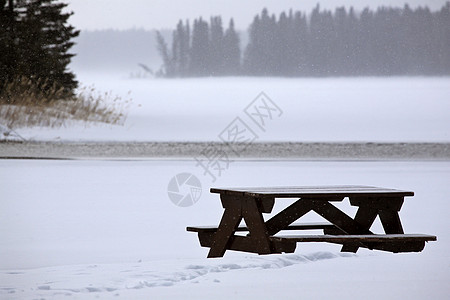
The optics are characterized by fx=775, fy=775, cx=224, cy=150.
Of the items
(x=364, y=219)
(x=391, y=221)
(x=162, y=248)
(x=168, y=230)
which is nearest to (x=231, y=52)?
(x=168, y=230)

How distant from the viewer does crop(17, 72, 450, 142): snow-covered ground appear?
23438 millimetres

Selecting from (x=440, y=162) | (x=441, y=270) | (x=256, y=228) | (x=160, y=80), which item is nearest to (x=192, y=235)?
(x=256, y=228)

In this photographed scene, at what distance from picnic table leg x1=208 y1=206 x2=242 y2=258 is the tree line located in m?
21.6

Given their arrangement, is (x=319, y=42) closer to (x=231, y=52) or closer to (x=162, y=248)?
(x=231, y=52)

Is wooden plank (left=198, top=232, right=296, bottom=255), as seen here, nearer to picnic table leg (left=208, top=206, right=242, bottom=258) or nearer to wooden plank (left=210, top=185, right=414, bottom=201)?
picnic table leg (left=208, top=206, right=242, bottom=258)

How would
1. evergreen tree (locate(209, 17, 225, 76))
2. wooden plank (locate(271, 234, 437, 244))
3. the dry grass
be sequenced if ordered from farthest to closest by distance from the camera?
evergreen tree (locate(209, 17, 225, 76)) < the dry grass < wooden plank (locate(271, 234, 437, 244))

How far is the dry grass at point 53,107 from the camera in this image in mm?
23031

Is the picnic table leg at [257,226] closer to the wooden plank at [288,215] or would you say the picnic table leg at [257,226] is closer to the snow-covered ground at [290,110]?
the wooden plank at [288,215]

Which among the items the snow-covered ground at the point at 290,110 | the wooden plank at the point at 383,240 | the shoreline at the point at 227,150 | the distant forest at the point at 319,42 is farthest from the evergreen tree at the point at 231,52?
the wooden plank at the point at 383,240

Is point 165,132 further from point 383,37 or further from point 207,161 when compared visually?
point 383,37

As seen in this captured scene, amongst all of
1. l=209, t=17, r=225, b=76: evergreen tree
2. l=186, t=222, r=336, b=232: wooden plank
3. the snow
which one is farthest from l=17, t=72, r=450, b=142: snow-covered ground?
l=186, t=222, r=336, b=232: wooden plank

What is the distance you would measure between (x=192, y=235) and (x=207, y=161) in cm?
831

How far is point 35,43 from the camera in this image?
28406mm

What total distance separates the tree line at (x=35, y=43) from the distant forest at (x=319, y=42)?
58.0 feet
